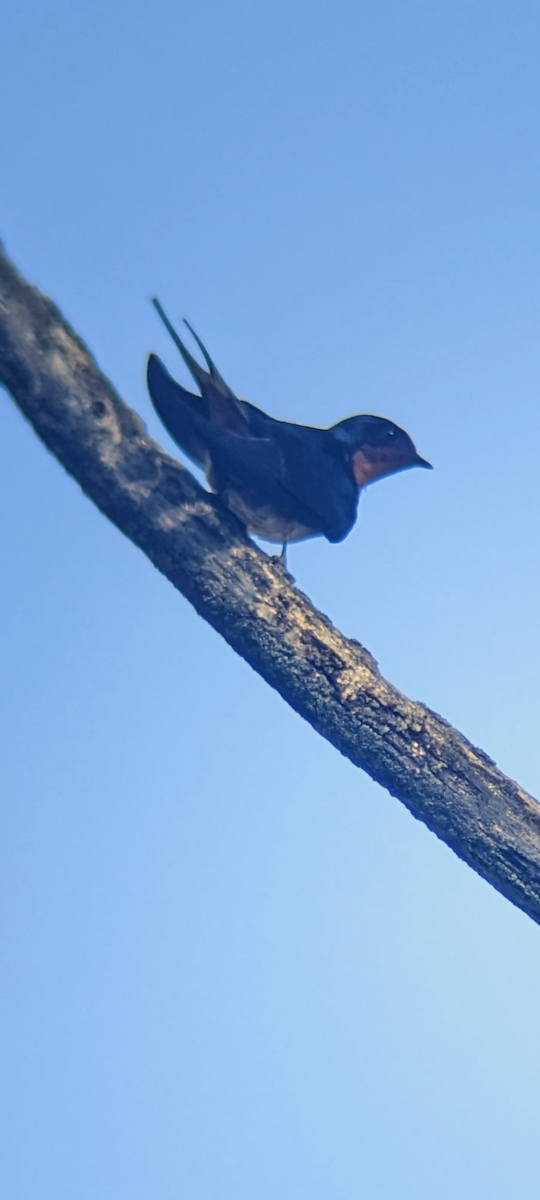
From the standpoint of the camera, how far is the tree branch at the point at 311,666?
9.68 feet

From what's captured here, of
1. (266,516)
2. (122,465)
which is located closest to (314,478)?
(266,516)

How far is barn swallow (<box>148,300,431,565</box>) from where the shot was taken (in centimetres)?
315

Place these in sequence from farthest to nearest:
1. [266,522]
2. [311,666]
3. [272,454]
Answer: [266,522], [272,454], [311,666]

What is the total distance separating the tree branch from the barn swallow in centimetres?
19

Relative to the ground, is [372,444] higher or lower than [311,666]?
higher

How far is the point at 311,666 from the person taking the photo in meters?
2.98

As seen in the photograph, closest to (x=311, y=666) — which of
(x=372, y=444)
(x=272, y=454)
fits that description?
(x=272, y=454)

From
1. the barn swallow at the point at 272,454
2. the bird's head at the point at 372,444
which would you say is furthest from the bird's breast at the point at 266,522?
the bird's head at the point at 372,444

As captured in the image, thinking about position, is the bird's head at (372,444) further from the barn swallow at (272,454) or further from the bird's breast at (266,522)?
the bird's breast at (266,522)

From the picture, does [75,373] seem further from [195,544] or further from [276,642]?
[276,642]

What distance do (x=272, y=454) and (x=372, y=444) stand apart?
48 cm

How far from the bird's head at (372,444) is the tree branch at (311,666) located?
2.24 feet

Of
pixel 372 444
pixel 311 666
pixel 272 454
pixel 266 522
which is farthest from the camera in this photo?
pixel 372 444

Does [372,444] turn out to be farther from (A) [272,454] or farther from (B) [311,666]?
(B) [311,666]
